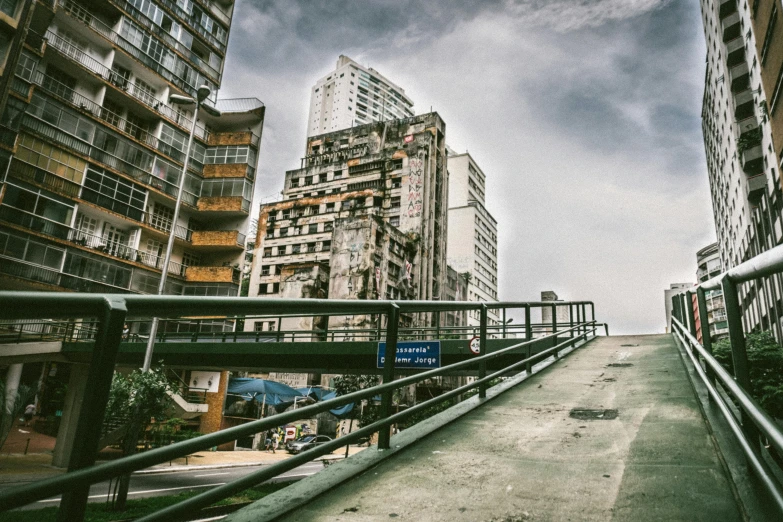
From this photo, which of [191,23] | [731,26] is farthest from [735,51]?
[191,23]

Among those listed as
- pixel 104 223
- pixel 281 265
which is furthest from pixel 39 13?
pixel 281 265

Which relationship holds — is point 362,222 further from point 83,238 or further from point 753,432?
point 753,432

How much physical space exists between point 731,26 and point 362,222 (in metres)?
33.2

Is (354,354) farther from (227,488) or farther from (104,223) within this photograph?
(104,223)

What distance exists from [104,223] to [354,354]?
1879 cm

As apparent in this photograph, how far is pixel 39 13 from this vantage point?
20688 mm

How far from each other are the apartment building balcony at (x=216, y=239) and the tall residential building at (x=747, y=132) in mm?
27616

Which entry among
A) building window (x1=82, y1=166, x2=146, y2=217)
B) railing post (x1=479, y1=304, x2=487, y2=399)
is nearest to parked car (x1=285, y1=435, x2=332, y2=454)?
building window (x1=82, y1=166, x2=146, y2=217)

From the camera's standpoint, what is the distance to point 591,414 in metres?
4.76

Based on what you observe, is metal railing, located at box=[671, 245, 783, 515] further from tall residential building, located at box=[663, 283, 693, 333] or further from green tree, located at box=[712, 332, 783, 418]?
green tree, located at box=[712, 332, 783, 418]

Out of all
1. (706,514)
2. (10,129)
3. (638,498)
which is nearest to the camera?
(706,514)

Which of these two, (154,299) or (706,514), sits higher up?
(154,299)

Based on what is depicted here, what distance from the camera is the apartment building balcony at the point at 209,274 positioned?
29.4m

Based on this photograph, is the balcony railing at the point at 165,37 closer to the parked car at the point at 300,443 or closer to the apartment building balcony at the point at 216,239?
the apartment building balcony at the point at 216,239
